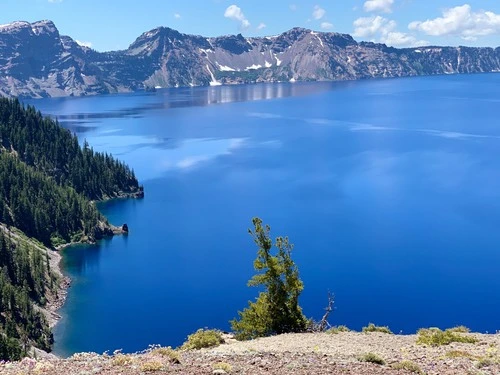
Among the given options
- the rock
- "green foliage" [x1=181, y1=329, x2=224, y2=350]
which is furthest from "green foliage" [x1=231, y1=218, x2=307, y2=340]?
the rock

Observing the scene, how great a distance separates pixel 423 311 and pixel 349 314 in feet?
44.8

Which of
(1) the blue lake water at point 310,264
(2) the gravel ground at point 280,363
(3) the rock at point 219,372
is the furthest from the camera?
(1) the blue lake water at point 310,264

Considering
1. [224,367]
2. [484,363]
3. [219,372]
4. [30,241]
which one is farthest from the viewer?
[30,241]

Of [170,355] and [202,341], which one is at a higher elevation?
[170,355]

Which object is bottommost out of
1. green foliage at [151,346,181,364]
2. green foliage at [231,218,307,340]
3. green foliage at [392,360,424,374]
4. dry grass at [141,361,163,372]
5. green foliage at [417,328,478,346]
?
green foliage at [231,218,307,340]

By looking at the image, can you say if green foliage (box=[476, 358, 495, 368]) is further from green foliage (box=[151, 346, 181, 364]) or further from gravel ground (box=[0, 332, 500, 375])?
green foliage (box=[151, 346, 181, 364])

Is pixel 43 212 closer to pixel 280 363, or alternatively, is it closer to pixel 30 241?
pixel 30 241

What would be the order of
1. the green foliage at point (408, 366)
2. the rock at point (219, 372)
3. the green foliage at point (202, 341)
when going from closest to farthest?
1. the rock at point (219, 372)
2. the green foliage at point (408, 366)
3. the green foliage at point (202, 341)

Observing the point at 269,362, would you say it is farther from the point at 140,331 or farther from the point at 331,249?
the point at 331,249

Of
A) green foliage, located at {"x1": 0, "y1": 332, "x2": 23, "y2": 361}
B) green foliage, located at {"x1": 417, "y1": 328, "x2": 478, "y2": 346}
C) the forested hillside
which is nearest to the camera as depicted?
green foliage, located at {"x1": 417, "y1": 328, "x2": 478, "y2": 346}

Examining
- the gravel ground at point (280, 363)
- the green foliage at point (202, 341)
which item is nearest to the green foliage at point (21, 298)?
the green foliage at point (202, 341)

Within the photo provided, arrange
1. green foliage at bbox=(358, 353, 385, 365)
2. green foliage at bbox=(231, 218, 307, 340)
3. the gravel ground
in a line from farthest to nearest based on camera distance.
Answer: green foliage at bbox=(231, 218, 307, 340) < green foliage at bbox=(358, 353, 385, 365) < the gravel ground

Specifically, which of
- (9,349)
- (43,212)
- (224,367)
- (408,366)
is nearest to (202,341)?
(224,367)

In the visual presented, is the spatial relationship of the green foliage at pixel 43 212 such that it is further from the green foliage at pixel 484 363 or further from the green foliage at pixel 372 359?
the green foliage at pixel 484 363
